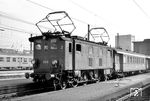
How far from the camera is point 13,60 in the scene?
3769 centimetres

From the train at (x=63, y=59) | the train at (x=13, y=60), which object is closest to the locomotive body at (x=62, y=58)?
the train at (x=63, y=59)

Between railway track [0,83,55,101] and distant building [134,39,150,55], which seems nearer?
railway track [0,83,55,101]

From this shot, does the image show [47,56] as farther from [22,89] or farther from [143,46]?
[143,46]

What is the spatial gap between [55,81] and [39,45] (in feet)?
10.2

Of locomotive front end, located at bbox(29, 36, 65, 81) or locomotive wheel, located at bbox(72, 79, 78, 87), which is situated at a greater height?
locomotive front end, located at bbox(29, 36, 65, 81)

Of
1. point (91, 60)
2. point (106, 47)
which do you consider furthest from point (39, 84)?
point (106, 47)

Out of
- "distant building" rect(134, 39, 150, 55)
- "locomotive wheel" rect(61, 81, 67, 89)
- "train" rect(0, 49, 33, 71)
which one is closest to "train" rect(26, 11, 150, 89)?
"locomotive wheel" rect(61, 81, 67, 89)

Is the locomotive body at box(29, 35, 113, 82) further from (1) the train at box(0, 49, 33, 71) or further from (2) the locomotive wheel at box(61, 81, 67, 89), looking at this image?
(1) the train at box(0, 49, 33, 71)

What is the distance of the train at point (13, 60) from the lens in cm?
3544

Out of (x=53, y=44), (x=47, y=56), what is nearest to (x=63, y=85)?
(x=47, y=56)

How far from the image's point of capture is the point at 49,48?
1564cm

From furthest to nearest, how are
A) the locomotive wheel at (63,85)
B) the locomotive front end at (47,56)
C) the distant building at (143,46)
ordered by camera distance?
the distant building at (143,46) < the locomotive front end at (47,56) < the locomotive wheel at (63,85)

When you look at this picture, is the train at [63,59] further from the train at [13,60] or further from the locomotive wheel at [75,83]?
the train at [13,60]

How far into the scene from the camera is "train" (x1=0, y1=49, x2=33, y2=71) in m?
35.4
